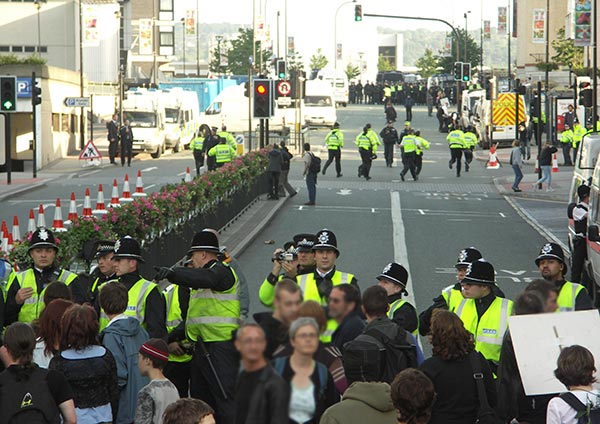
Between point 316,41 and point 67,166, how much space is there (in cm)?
13448

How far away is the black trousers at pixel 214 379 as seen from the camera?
385 inches

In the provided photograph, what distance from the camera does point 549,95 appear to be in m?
59.4

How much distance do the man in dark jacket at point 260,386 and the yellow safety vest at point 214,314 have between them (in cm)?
531

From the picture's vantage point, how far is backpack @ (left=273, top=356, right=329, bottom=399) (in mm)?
4802

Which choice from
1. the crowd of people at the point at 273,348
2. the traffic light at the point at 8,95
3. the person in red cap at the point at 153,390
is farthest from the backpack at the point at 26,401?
the traffic light at the point at 8,95

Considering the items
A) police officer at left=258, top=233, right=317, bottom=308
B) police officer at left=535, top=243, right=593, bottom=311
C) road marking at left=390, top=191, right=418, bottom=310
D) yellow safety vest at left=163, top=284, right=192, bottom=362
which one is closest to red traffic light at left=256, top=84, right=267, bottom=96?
road marking at left=390, top=191, right=418, bottom=310

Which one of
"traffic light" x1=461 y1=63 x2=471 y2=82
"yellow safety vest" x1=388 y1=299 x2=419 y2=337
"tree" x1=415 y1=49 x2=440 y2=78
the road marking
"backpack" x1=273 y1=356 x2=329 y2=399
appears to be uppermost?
"tree" x1=415 y1=49 x2=440 y2=78

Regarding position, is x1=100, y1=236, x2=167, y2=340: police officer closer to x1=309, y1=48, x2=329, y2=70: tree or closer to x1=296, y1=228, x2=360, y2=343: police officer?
x1=296, y1=228, x2=360, y2=343: police officer

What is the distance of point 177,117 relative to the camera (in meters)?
62.9

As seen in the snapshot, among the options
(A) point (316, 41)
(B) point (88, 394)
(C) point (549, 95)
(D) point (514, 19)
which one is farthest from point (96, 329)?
(A) point (316, 41)

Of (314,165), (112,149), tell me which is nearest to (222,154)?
(314,165)

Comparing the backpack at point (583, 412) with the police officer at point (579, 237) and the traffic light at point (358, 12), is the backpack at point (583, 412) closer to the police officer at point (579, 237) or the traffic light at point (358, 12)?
the police officer at point (579, 237)

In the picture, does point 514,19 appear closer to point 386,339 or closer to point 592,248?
point 592,248

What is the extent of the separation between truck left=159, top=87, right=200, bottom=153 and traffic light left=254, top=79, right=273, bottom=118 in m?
24.7
